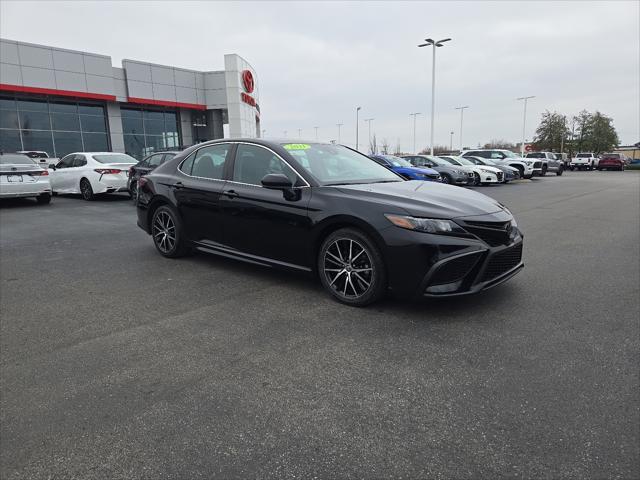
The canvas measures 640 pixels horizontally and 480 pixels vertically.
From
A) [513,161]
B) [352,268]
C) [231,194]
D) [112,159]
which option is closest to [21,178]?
[112,159]

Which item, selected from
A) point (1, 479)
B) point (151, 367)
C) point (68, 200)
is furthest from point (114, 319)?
point (68, 200)

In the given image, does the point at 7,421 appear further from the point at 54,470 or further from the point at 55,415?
the point at 54,470

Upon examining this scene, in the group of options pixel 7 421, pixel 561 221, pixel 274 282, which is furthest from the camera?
pixel 561 221

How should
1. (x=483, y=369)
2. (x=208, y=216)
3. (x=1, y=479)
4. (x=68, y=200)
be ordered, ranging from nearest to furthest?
(x=1, y=479)
(x=483, y=369)
(x=208, y=216)
(x=68, y=200)

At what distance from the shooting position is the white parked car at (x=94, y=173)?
13.2m

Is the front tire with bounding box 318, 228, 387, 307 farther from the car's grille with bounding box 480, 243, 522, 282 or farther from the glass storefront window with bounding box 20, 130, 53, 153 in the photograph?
the glass storefront window with bounding box 20, 130, 53, 153

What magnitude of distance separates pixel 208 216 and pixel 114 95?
1098 inches

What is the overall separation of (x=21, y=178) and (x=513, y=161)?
27005mm

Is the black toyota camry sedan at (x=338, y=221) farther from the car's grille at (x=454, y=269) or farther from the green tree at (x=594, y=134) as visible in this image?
the green tree at (x=594, y=134)

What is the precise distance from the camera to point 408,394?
2.72 meters

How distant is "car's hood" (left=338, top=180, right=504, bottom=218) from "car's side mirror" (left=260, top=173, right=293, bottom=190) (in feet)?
1.75

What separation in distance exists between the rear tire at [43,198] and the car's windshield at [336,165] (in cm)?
1044

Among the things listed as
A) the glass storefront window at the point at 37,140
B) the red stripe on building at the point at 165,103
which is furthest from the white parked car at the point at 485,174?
the glass storefront window at the point at 37,140

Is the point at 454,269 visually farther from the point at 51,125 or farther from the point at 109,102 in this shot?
the point at 109,102
